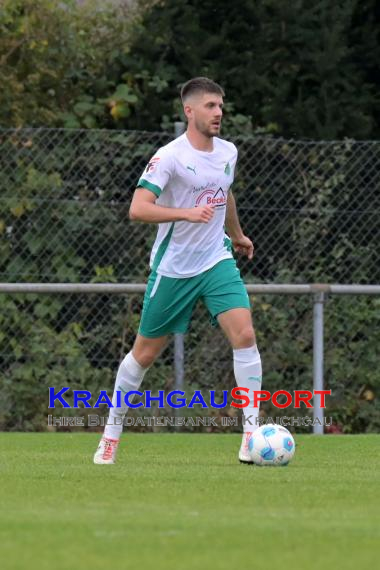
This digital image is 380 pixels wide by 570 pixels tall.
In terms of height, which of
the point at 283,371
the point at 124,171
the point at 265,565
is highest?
the point at 124,171

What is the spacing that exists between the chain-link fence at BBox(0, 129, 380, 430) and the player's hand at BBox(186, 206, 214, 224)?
367 centimetres

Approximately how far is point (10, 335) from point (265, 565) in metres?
7.03

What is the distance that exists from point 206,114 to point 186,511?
9.75 ft

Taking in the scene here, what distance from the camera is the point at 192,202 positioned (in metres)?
8.45

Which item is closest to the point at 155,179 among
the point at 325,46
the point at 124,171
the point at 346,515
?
the point at 346,515

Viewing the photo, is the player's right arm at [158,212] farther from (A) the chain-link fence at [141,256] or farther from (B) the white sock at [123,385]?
(A) the chain-link fence at [141,256]

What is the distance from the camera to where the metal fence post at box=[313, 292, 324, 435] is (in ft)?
37.9

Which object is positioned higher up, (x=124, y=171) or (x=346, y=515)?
(x=124, y=171)

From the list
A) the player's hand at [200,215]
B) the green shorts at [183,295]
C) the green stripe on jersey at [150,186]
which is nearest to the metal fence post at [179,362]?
the green shorts at [183,295]

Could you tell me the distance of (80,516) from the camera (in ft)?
19.3

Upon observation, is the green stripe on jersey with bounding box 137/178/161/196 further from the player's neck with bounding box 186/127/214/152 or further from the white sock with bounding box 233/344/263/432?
the white sock with bounding box 233/344/263/432

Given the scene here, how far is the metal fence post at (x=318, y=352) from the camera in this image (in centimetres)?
1156

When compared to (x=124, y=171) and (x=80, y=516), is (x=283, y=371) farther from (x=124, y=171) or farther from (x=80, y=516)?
(x=80, y=516)


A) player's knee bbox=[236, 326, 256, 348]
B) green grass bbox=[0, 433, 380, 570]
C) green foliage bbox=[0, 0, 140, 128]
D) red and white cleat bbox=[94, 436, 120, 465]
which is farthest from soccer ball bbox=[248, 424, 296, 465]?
green foliage bbox=[0, 0, 140, 128]
